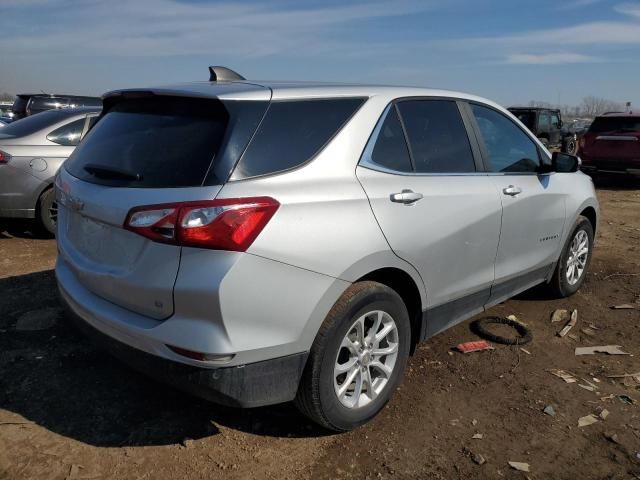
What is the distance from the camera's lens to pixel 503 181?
384 centimetres

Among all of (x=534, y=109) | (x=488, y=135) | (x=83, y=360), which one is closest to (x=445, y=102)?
(x=488, y=135)

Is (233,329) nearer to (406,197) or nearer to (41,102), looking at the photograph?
(406,197)

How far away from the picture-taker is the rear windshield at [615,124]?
499 inches

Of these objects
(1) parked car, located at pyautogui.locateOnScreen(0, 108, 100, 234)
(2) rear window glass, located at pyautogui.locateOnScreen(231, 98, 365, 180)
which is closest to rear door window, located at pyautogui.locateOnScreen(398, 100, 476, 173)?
(2) rear window glass, located at pyautogui.locateOnScreen(231, 98, 365, 180)

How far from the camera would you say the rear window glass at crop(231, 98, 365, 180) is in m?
2.48

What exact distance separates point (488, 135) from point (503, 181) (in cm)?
34

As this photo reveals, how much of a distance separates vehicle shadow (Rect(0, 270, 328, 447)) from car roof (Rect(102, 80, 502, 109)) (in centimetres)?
168

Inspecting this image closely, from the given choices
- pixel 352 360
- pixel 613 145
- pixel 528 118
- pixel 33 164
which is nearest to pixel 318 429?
pixel 352 360

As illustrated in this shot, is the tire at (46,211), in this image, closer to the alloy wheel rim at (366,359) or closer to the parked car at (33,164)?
the parked car at (33,164)

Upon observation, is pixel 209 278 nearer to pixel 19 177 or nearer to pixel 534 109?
pixel 19 177

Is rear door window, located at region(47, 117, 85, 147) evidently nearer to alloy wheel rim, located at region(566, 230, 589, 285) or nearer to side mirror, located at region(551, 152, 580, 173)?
side mirror, located at region(551, 152, 580, 173)

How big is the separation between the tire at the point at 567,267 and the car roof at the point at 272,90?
2.29m

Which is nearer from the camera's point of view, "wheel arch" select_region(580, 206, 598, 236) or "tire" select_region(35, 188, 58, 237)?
"wheel arch" select_region(580, 206, 598, 236)

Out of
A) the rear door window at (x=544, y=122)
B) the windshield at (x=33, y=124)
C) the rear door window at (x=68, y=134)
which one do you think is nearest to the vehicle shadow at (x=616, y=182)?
the rear door window at (x=544, y=122)
